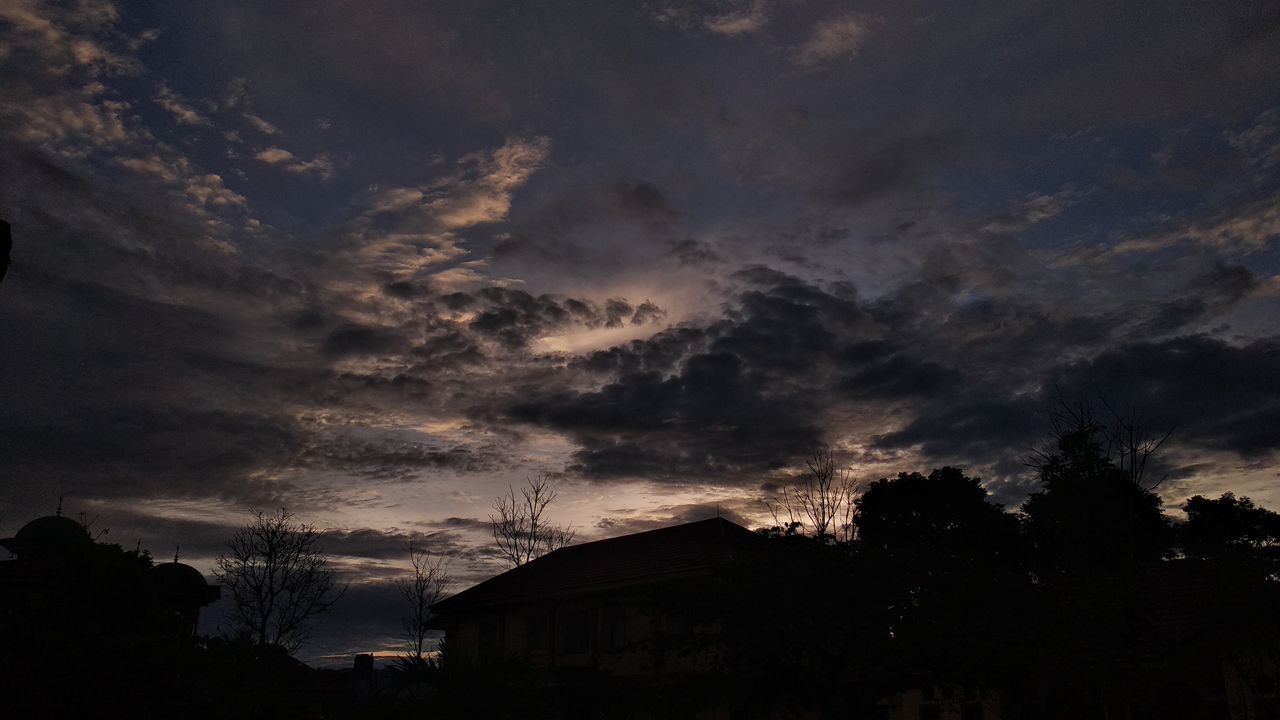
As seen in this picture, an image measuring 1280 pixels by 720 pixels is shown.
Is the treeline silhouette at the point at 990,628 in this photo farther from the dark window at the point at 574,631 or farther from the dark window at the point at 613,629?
the dark window at the point at 574,631

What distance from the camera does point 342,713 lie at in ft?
69.7

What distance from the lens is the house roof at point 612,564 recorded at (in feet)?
103

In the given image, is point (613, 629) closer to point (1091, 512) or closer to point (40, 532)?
point (1091, 512)

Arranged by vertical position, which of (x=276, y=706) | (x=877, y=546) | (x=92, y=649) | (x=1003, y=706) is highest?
(x=877, y=546)

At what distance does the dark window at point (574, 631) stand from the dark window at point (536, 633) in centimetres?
92

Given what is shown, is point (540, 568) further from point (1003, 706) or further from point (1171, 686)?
point (1171, 686)

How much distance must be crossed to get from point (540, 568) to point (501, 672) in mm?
19618

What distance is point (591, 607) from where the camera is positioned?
110 feet

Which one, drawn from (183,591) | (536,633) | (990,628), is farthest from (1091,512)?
(183,591)

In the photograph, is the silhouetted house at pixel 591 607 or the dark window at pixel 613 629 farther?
the dark window at pixel 613 629

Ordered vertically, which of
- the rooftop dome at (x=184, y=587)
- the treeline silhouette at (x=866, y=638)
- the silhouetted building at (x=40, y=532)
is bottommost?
the treeline silhouette at (x=866, y=638)

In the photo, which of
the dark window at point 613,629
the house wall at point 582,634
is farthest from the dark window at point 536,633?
the dark window at point 613,629

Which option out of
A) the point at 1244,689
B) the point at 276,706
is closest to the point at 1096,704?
the point at 1244,689

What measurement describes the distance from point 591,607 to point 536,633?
11.3ft
